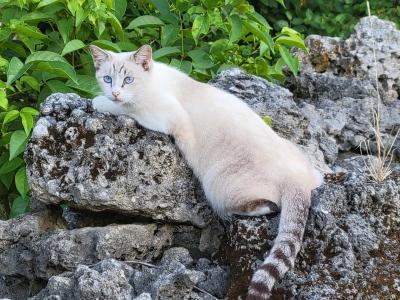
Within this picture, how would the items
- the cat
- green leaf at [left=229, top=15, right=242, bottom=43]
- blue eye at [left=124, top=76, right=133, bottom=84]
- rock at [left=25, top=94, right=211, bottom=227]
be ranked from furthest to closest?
green leaf at [left=229, top=15, right=242, bottom=43] < blue eye at [left=124, top=76, right=133, bottom=84] < rock at [left=25, top=94, right=211, bottom=227] < the cat

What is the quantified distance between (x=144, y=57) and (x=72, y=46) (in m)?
0.83

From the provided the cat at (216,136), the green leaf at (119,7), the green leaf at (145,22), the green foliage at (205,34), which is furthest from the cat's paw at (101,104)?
the green leaf at (119,7)

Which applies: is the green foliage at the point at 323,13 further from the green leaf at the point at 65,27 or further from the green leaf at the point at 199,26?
the green leaf at the point at 65,27

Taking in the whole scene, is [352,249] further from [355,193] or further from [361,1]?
[361,1]

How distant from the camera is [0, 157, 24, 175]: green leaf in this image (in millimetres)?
5109


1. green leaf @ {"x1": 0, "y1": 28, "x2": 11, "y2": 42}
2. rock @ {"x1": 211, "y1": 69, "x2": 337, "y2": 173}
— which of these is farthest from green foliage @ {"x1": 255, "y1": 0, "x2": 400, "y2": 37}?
green leaf @ {"x1": 0, "y1": 28, "x2": 11, "y2": 42}

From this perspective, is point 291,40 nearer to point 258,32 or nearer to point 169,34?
point 258,32

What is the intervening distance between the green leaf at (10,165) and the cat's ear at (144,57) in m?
1.20

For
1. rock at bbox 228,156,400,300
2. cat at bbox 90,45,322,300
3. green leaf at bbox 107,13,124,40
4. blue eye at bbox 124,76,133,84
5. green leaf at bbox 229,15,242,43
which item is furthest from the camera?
green leaf at bbox 229,15,242,43

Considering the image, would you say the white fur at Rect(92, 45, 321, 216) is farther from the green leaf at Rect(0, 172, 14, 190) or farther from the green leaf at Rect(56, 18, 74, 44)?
the green leaf at Rect(0, 172, 14, 190)

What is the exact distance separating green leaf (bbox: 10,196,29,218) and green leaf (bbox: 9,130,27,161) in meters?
0.33

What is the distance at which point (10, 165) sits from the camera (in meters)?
5.11

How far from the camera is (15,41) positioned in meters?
5.80

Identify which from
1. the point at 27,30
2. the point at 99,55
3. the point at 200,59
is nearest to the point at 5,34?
the point at 27,30
